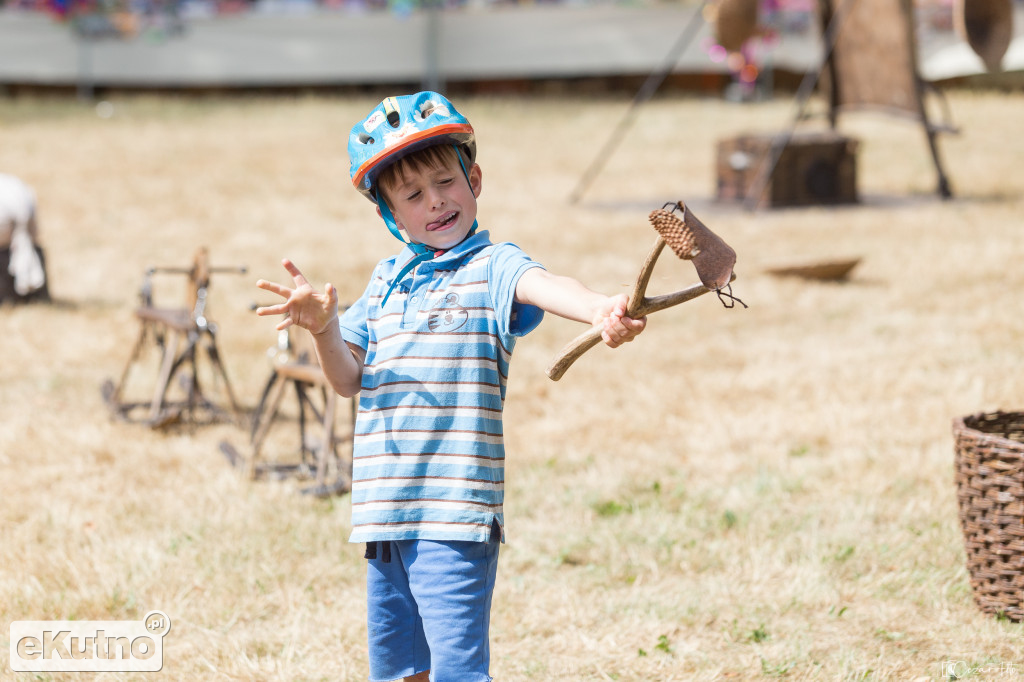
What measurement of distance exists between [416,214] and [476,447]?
0.54m

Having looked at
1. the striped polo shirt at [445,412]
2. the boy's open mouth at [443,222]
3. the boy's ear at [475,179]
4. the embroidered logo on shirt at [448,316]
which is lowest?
the striped polo shirt at [445,412]

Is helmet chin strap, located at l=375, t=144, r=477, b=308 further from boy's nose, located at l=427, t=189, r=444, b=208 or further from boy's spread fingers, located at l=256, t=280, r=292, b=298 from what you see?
boy's spread fingers, located at l=256, t=280, r=292, b=298

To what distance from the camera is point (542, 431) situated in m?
5.72

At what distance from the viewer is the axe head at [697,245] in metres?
2.05

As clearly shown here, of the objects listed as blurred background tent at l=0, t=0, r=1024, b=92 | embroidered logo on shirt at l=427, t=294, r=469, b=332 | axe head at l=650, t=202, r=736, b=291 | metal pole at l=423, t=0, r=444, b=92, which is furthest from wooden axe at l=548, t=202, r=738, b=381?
blurred background tent at l=0, t=0, r=1024, b=92

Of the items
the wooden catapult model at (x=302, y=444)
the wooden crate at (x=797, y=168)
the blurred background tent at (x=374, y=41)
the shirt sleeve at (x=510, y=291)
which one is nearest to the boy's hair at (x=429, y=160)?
the shirt sleeve at (x=510, y=291)

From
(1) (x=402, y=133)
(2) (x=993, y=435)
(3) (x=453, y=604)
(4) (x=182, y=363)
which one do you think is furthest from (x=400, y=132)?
(4) (x=182, y=363)

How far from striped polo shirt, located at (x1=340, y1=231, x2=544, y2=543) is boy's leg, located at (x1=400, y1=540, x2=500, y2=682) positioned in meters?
0.05

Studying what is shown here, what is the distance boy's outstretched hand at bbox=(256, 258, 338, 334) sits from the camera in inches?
93.7

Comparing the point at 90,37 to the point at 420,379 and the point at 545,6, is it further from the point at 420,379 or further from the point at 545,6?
the point at 420,379

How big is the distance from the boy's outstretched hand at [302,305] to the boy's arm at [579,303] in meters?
0.40

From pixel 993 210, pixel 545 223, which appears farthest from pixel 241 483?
pixel 993 210

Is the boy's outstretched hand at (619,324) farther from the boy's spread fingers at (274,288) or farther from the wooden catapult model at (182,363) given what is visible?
the wooden catapult model at (182,363)

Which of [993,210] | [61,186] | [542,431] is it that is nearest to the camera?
[542,431]
